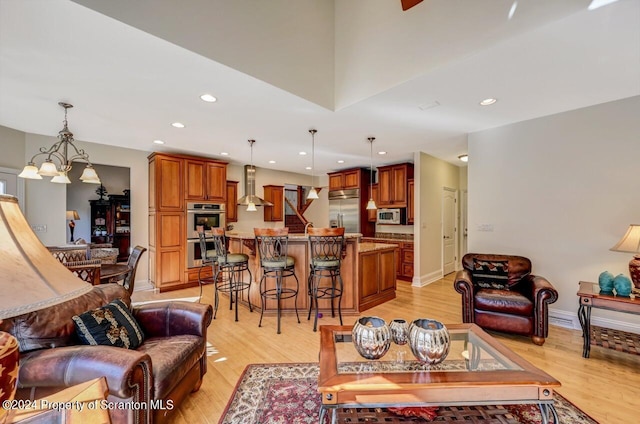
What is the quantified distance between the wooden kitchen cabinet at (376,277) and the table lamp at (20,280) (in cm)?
347

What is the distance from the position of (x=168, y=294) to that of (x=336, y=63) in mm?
4818

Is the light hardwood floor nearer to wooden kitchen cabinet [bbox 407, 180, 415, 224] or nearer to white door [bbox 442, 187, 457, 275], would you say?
wooden kitchen cabinet [bbox 407, 180, 415, 224]

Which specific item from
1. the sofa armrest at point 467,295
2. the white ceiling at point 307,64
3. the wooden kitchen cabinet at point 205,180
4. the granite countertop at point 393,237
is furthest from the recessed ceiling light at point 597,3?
the wooden kitchen cabinet at point 205,180

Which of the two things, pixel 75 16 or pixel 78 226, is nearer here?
pixel 75 16

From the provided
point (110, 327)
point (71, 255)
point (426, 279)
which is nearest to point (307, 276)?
point (110, 327)

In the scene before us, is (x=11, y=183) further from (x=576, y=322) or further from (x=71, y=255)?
(x=576, y=322)

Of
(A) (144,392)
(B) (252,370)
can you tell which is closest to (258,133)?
(B) (252,370)

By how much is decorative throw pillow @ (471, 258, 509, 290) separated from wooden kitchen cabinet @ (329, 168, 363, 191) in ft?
12.0

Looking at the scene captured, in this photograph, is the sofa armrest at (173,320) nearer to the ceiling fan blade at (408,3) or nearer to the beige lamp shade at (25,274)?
the beige lamp shade at (25,274)

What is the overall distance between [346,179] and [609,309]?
17.1ft

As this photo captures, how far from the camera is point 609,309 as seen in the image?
2486mm

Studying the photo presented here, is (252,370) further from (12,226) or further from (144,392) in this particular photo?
(12,226)

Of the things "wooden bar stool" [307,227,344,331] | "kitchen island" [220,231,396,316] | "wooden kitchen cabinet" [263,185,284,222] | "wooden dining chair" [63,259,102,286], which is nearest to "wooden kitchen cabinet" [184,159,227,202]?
"wooden kitchen cabinet" [263,185,284,222]

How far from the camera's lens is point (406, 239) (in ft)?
19.7
